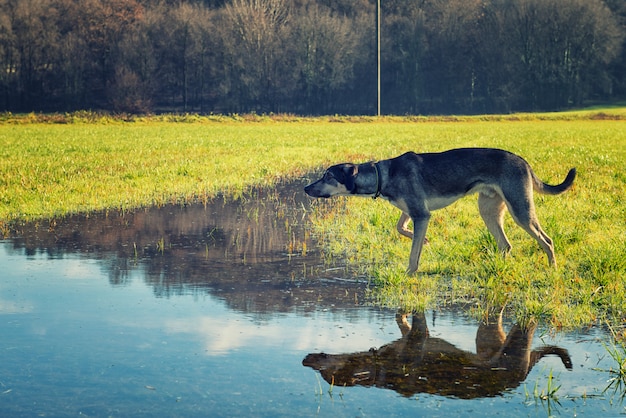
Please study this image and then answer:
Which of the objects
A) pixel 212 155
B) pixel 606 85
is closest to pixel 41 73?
pixel 606 85

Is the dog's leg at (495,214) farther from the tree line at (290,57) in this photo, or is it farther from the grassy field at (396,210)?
the tree line at (290,57)

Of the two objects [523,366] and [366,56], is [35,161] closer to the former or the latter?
[523,366]

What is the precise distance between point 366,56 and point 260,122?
36.0 m

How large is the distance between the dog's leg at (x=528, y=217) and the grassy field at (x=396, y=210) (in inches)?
8.3

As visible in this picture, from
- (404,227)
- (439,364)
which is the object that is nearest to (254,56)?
(404,227)

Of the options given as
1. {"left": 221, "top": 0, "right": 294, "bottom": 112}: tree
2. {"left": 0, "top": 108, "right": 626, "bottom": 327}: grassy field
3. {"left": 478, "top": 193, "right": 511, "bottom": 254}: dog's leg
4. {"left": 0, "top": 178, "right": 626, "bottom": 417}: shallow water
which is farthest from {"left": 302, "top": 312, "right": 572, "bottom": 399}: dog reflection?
{"left": 221, "top": 0, "right": 294, "bottom": 112}: tree

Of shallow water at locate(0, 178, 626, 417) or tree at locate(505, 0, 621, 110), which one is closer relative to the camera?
shallow water at locate(0, 178, 626, 417)

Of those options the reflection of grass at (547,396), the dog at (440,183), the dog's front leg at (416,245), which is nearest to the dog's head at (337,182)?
the dog at (440,183)

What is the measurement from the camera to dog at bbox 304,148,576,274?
9.40 m

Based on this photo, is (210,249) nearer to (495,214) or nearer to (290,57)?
(495,214)

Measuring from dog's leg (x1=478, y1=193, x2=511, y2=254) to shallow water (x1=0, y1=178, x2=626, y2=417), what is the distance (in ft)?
6.11

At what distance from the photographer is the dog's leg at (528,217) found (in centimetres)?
937

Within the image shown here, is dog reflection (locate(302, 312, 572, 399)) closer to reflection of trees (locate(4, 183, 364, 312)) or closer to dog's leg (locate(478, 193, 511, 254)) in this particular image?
reflection of trees (locate(4, 183, 364, 312))

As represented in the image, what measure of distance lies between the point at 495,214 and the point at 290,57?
8621 centimetres
